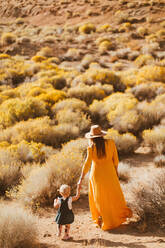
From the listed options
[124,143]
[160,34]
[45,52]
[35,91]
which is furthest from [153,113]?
[160,34]

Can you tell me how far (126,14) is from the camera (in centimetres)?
3328

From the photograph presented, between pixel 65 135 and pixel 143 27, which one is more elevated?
pixel 143 27

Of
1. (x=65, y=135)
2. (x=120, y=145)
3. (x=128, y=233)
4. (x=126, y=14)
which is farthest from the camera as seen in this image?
(x=126, y=14)

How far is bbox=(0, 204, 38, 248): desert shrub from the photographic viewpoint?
3.70 metres

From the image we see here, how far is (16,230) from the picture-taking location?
12.4 feet

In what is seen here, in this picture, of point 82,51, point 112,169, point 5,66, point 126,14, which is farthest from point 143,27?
point 112,169

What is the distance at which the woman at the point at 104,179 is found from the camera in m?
4.18

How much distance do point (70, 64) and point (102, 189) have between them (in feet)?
60.1

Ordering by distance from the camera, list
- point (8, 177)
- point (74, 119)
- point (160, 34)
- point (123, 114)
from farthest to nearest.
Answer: point (160, 34), point (123, 114), point (74, 119), point (8, 177)

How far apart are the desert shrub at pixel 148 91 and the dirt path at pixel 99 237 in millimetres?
9785

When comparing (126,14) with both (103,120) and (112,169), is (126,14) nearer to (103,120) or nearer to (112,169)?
(103,120)

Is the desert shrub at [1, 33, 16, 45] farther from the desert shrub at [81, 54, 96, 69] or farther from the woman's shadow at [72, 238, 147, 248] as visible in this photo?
the woman's shadow at [72, 238, 147, 248]

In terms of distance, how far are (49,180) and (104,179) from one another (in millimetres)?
1837

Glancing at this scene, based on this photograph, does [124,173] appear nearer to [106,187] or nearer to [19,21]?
[106,187]
